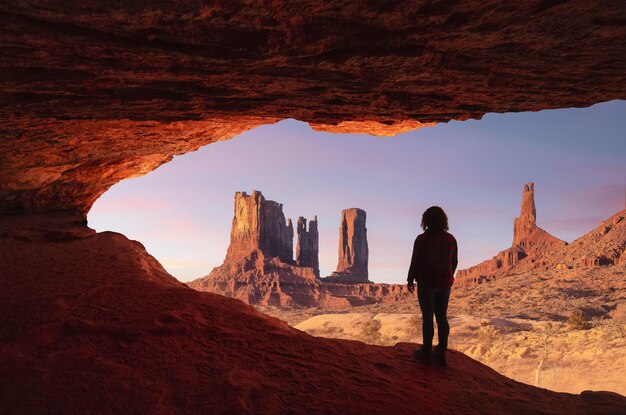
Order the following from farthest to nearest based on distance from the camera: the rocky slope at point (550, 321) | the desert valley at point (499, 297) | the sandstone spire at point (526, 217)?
the sandstone spire at point (526, 217) < the desert valley at point (499, 297) < the rocky slope at point (550, 321)

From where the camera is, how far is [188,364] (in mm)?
5203

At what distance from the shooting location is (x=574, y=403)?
598 centimetres

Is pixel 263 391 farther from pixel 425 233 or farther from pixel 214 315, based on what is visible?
pixel 425 233

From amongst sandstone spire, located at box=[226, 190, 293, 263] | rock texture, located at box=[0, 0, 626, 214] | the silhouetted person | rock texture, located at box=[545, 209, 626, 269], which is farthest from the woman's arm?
sandstone spire, located at box=[226, 190, 293, 263]

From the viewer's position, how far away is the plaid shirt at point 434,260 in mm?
6398

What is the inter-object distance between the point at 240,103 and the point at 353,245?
379ft

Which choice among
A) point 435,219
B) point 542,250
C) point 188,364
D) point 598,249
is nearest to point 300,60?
point 435,219

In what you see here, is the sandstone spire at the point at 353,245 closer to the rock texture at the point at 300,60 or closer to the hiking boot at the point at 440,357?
the hiking boot at the point at 440,357

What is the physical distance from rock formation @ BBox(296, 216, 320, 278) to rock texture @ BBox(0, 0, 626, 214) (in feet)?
369

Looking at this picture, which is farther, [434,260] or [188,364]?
[434,260]

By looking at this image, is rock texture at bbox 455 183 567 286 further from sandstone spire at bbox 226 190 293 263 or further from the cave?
the cave

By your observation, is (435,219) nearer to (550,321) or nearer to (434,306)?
(434,306)

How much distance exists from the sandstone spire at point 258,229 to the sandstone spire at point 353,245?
15.7m

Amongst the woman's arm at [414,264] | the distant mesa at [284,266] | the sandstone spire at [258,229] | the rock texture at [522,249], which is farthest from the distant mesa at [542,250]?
the woman's arm at [414,264]
